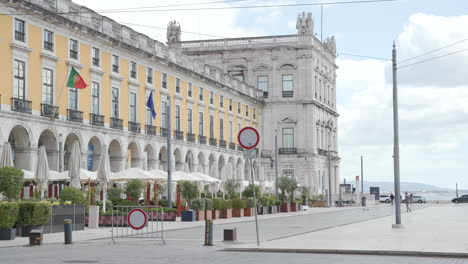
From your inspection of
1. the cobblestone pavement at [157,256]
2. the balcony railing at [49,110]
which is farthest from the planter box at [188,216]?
the cobblestone pavement at [157,256]

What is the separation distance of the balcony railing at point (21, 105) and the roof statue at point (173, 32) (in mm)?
54515

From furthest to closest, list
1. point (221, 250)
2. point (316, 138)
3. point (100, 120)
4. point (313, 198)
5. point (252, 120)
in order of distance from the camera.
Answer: point (316, 138)
point (252, 120)
point (313, 198)
point (100, 120)
point (221, 250)

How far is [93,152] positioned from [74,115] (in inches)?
186

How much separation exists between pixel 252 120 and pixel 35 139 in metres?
46.8

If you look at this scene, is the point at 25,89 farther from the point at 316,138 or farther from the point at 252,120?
the point at 316,138

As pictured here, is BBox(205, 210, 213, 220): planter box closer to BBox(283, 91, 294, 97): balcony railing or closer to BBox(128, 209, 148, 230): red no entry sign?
BBox(128, 209, 148, 230): red no entry sign

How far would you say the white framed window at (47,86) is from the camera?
43834 millimetres

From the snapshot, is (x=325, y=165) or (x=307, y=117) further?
(x=325, y=165)

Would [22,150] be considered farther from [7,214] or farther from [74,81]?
[7,214]

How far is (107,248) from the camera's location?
20.3 meters

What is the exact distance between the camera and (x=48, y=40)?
44.5 meters

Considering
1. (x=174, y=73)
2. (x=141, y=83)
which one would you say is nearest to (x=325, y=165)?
(x=174, y=73)

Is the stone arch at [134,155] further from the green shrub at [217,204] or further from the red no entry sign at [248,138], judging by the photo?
the red no entry sign at [248,138]

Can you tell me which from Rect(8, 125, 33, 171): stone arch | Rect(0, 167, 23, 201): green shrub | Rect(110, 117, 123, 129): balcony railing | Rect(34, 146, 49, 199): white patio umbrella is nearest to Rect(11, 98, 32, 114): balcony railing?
Rect(8, 125, 33, 171): stone arch
